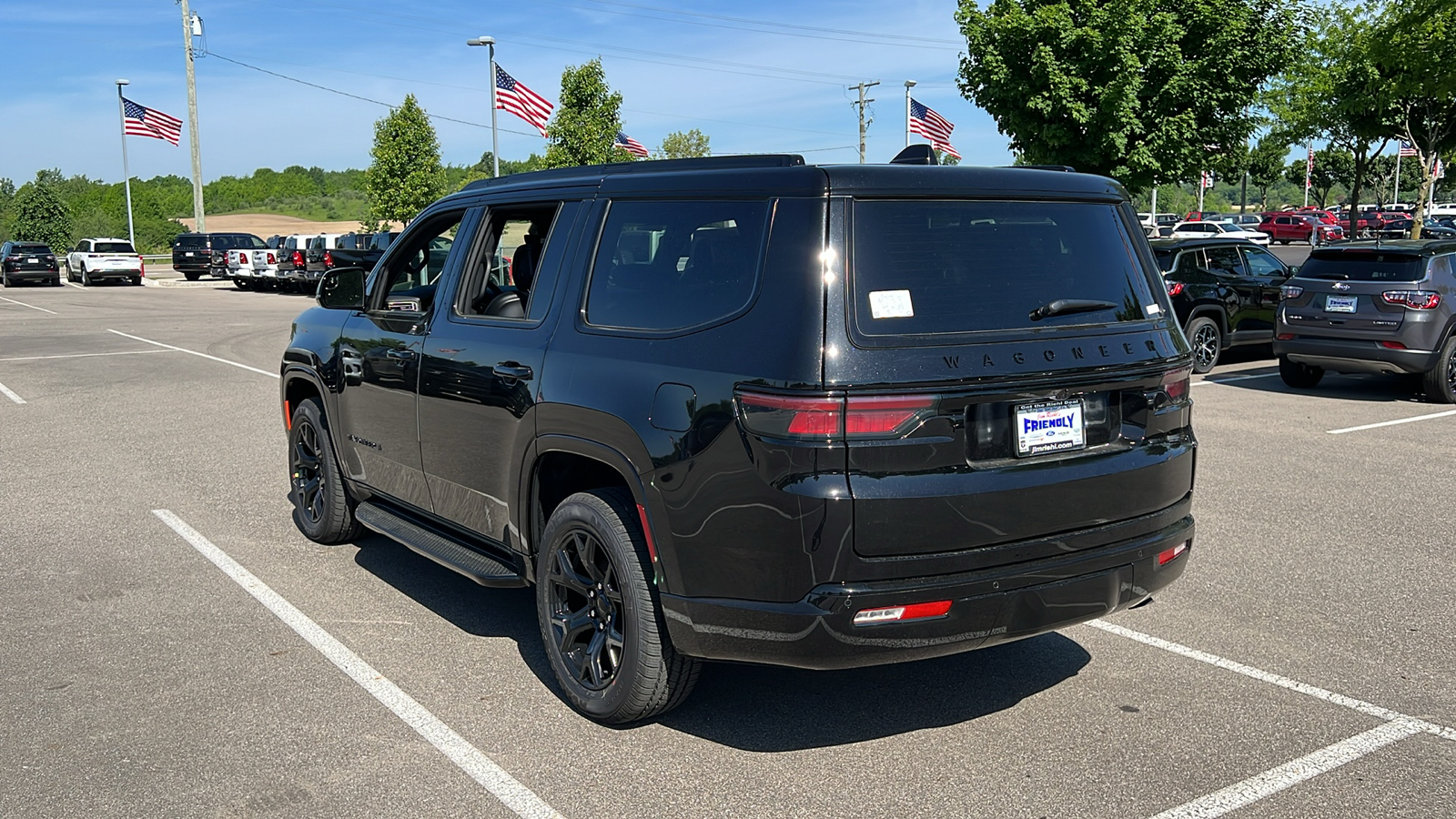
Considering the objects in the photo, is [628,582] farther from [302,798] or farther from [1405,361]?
[1405,361]

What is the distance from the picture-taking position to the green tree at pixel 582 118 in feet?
128

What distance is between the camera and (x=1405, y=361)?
11.8m

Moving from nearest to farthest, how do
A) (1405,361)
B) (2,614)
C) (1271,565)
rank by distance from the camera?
(2,614)
(1271,565)
(1405,361)

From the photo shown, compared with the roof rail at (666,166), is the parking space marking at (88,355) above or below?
below

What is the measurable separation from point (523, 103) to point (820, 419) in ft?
96.5

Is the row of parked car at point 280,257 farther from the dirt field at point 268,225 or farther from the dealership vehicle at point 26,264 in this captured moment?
the dirt field at point 268,225

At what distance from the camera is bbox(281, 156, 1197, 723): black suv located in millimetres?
3504

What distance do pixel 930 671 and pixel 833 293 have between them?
190 cm

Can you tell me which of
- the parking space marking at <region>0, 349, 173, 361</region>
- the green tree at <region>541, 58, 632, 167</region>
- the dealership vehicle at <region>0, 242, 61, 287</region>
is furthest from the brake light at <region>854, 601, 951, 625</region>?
the dealership vehicle at <region>0, 242, 61, 287</region>

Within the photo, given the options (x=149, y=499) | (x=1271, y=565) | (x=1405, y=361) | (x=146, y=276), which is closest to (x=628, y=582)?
(x=1271, y=565)

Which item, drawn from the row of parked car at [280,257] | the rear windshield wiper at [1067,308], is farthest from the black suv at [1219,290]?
the row of parked car at [280,257]

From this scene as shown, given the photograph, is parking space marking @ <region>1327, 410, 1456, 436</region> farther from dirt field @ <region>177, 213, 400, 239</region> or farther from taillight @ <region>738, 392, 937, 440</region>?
dirt field @ <region>177, 213, 400, 239</region>

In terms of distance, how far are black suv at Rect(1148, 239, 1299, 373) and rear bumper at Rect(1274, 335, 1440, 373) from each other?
1881 millimetres

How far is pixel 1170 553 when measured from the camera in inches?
165
